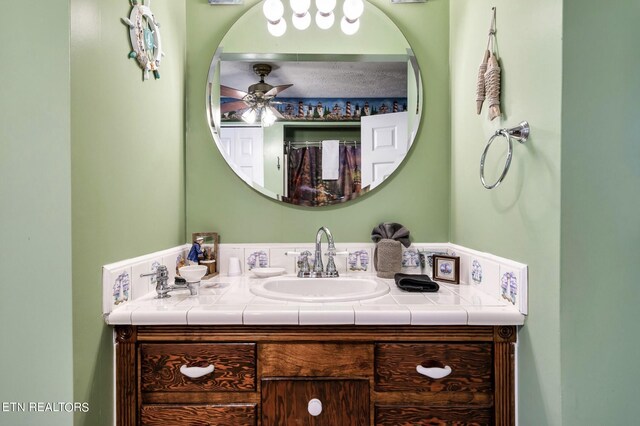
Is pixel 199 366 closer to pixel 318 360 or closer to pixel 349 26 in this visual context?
pixel 318 360

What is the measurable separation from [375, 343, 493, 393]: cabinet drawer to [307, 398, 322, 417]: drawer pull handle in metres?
0.18

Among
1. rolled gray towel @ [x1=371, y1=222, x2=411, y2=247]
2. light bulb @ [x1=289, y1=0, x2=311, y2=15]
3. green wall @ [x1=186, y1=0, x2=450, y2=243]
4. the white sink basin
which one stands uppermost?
light bulb @ [x1=289, y1=0, x2=311, y2=15]

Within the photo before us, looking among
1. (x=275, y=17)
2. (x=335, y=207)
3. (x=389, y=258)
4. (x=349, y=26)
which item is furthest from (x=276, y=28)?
(x=389, y=258)

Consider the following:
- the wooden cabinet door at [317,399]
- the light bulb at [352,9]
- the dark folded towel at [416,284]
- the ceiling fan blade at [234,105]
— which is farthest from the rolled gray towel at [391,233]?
the light bulb at [352,9]

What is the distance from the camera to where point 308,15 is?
166 centimetres

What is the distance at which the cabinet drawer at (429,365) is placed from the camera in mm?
1083

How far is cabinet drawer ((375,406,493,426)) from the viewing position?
108 centimetres

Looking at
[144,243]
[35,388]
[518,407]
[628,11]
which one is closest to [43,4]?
[144,243]

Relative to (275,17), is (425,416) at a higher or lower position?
lower

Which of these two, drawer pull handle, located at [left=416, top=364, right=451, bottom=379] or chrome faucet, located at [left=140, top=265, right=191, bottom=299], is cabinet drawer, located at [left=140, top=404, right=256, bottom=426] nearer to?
chrome faucet, located at [left=140, top=265, right=191, bottom=299]

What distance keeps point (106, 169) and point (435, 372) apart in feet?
3.73

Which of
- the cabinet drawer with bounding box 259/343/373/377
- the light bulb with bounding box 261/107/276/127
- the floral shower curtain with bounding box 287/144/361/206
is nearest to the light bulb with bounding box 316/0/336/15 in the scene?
the light bulb with bounding box 261/107/276/127

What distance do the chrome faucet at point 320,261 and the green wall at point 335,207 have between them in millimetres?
128

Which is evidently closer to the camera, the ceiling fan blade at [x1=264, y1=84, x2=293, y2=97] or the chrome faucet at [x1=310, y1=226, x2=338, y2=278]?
the chrome faucet at [x1=310, y1=226, x2=338, y2=278]
